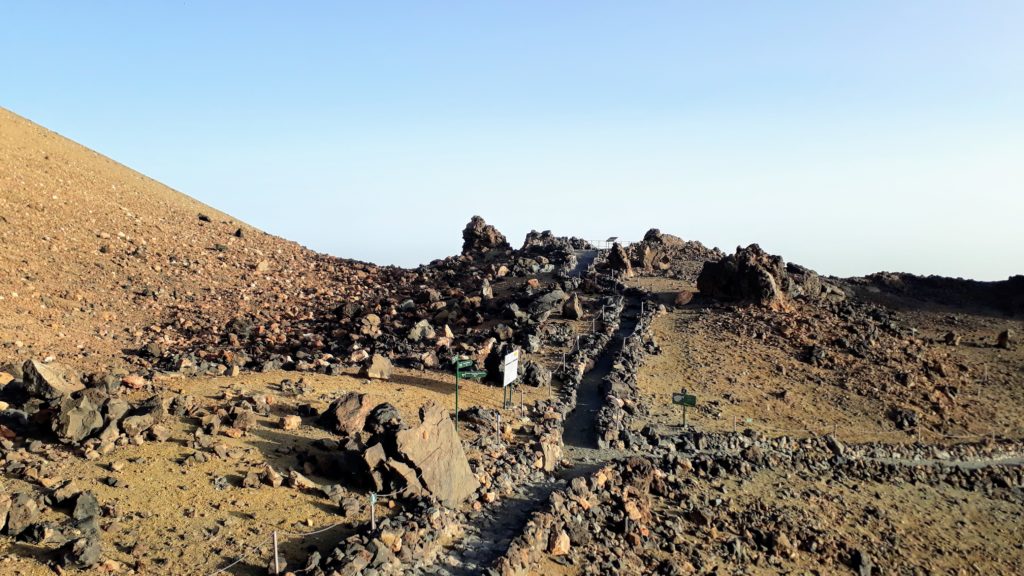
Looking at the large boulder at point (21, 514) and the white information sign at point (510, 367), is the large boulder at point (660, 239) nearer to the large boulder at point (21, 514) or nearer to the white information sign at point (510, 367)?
the white information sign at point (510, 367)

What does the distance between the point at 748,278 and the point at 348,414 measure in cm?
2595

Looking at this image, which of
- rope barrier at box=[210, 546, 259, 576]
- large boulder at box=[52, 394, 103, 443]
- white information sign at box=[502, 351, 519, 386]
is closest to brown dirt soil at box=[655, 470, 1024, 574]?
white information sign at box=[502, 351, 519, 386]

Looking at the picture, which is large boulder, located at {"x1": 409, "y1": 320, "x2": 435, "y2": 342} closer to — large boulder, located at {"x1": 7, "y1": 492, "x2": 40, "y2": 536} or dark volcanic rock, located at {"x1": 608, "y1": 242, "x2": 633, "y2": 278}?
large boulder, located at {"x1": 7, "y1": 492, "x2": 40, "y2": 536}

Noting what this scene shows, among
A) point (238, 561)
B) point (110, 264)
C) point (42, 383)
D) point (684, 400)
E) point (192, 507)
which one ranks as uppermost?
point (110, 264)

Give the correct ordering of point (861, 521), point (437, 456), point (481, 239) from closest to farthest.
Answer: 1. point (437, 456)
2. point (861, 521)
3. point (481, 239)

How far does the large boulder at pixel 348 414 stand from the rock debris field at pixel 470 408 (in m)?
0.10

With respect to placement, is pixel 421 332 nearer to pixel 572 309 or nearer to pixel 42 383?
pixel 572 309

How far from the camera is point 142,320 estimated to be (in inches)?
1098

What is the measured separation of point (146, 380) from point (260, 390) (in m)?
3.08

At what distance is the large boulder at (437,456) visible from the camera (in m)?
14.0

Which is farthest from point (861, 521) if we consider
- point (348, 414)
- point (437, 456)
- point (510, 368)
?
point (348, 414)

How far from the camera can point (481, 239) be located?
47188 millimetres

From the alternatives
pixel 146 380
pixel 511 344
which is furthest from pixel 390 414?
pixel 511 344

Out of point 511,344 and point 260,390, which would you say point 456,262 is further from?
point 260,390
